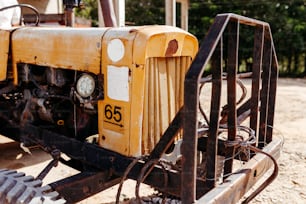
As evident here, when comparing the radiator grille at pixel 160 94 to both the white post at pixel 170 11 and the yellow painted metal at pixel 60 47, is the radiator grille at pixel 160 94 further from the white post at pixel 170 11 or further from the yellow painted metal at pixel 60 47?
the white post at pixel 170 11

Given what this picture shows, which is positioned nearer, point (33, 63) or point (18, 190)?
point (18, 190)

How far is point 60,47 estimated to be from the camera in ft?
8.64

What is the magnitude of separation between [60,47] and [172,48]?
0.78 metres

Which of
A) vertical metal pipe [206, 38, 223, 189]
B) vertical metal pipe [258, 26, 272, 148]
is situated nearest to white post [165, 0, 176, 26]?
vertical metal pipe [258, 26, 272, 148]

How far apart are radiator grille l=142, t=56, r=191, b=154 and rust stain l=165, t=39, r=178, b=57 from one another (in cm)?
4

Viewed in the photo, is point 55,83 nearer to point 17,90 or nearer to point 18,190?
point 17,90

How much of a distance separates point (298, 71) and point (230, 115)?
13.2 metres

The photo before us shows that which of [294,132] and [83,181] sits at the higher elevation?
[83,181]

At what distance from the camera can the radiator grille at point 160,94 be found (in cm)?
237

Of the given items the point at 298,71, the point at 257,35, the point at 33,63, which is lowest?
the point at 298,71

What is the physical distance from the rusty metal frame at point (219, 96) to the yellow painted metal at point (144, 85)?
0.93 ft

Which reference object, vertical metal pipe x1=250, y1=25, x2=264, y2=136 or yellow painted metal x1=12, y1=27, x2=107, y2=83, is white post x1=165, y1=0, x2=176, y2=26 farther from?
vertical metal pipe x1=250, y1=25, x2=264, y2=136

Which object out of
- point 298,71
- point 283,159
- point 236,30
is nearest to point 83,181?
point 236,30

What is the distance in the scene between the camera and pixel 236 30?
2.20 m
